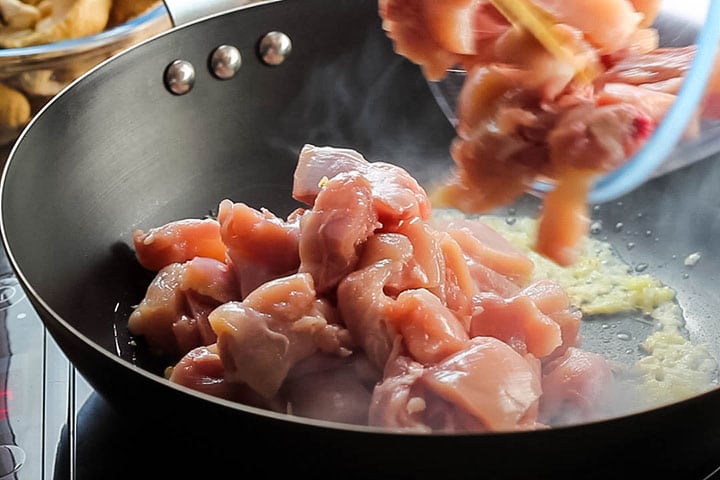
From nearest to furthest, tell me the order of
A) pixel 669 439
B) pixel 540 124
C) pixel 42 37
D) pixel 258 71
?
pixel 669 439 < pixel 540 124 < pixel 258 71 < pixel 42 37

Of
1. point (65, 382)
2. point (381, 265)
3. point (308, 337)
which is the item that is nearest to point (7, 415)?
point (65, 382)

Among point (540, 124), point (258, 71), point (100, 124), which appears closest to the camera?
point (540, 124)

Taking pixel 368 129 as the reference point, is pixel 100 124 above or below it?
above

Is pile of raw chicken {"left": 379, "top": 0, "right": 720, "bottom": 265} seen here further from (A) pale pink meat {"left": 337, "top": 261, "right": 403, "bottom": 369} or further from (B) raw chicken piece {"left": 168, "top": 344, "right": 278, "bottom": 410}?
(B) raw chicken piece {"left": 168, "top": 344, "right": 278, "bottom": 410}

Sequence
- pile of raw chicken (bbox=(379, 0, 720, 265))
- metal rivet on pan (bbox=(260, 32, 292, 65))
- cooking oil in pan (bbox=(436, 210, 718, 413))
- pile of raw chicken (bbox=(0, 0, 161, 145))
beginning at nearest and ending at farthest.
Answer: pile of raw chicken (bbox=(379, 0, 720, 265)) < cooking oil in pan (bbox=(436, 210, 718, 413)) < metal rivet on pan (bbox=(260, 32, 292, 65)) < pile of raw chicken (bbox=(0, 0, 161, 145))

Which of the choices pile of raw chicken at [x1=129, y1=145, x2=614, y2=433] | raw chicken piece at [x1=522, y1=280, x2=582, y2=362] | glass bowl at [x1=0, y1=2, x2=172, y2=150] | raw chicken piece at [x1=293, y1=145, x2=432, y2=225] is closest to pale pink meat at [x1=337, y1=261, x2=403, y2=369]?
pile of raw chicken at [x1=129, y1=145, x2=614, y2=433]

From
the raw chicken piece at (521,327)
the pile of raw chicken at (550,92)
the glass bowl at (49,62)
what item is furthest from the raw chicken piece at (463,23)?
the glass bowl at (49,62)

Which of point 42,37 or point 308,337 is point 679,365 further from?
point 42,37
